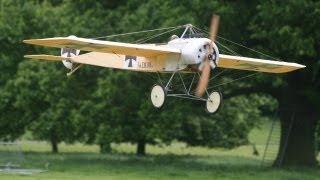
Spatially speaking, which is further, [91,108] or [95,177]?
[91,108]

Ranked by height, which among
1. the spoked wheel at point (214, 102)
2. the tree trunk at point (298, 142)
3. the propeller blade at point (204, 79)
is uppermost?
the propeller blade at point (204, 79)

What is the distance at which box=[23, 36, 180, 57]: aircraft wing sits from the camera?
16500mm

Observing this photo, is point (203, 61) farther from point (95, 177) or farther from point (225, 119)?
point (225, 119)

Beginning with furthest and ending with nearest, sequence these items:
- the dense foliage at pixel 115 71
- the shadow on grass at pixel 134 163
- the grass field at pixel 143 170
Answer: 1. the shadow on grass at pixel 134 163
2. the grass field at pixel 143 170
3. the dense foliage at pixel 115 71

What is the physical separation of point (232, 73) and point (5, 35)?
37.4ft

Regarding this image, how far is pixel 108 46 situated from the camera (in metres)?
17.1

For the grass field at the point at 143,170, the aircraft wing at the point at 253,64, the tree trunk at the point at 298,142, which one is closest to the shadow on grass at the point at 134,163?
the grass field at the point at 143,170

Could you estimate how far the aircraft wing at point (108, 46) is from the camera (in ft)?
54.1

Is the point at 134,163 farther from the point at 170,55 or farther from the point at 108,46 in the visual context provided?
the point at 108,46

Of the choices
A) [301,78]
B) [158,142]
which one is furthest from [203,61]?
[158,142]

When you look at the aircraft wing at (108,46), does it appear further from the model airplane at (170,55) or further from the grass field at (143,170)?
the grass field at (143,170)

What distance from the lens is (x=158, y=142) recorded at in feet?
146

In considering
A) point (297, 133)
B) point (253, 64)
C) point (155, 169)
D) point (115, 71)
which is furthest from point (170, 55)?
point (297, 133)

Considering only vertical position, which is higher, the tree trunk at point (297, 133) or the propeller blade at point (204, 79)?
the propeller blade at point (204, 79)
